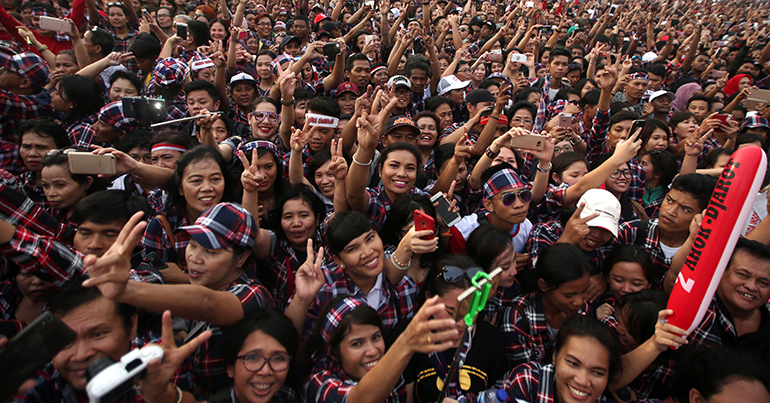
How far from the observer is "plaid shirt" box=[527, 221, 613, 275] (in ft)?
10.0

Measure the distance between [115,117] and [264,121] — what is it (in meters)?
1.38

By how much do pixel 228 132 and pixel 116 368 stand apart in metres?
3.39

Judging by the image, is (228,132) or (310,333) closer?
(310,333)

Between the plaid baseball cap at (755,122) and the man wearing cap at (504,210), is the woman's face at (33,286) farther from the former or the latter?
Result: the plaid baseball cap at (755,122)

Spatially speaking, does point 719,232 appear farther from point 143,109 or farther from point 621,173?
point 143,109

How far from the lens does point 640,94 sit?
6.18m

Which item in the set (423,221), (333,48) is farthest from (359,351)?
(333,48)

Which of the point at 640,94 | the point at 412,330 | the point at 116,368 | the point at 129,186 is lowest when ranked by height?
the point at 129,186

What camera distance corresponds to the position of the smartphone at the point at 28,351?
103cm

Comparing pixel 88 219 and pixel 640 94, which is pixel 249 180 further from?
pixel 640 94

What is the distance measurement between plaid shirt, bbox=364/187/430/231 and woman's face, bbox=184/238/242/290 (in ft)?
3.89

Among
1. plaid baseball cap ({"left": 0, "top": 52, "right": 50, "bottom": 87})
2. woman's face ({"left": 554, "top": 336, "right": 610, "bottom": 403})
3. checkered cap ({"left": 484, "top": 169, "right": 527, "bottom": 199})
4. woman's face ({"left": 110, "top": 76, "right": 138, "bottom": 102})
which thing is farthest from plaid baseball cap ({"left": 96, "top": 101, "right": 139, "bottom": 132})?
woman's face ({"left": 554, "top": 336, "right": 610, "bottom": 403})

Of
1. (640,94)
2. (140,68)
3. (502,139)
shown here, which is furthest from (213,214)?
(640,94)

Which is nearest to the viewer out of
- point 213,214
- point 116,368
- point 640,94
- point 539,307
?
point 116,368
